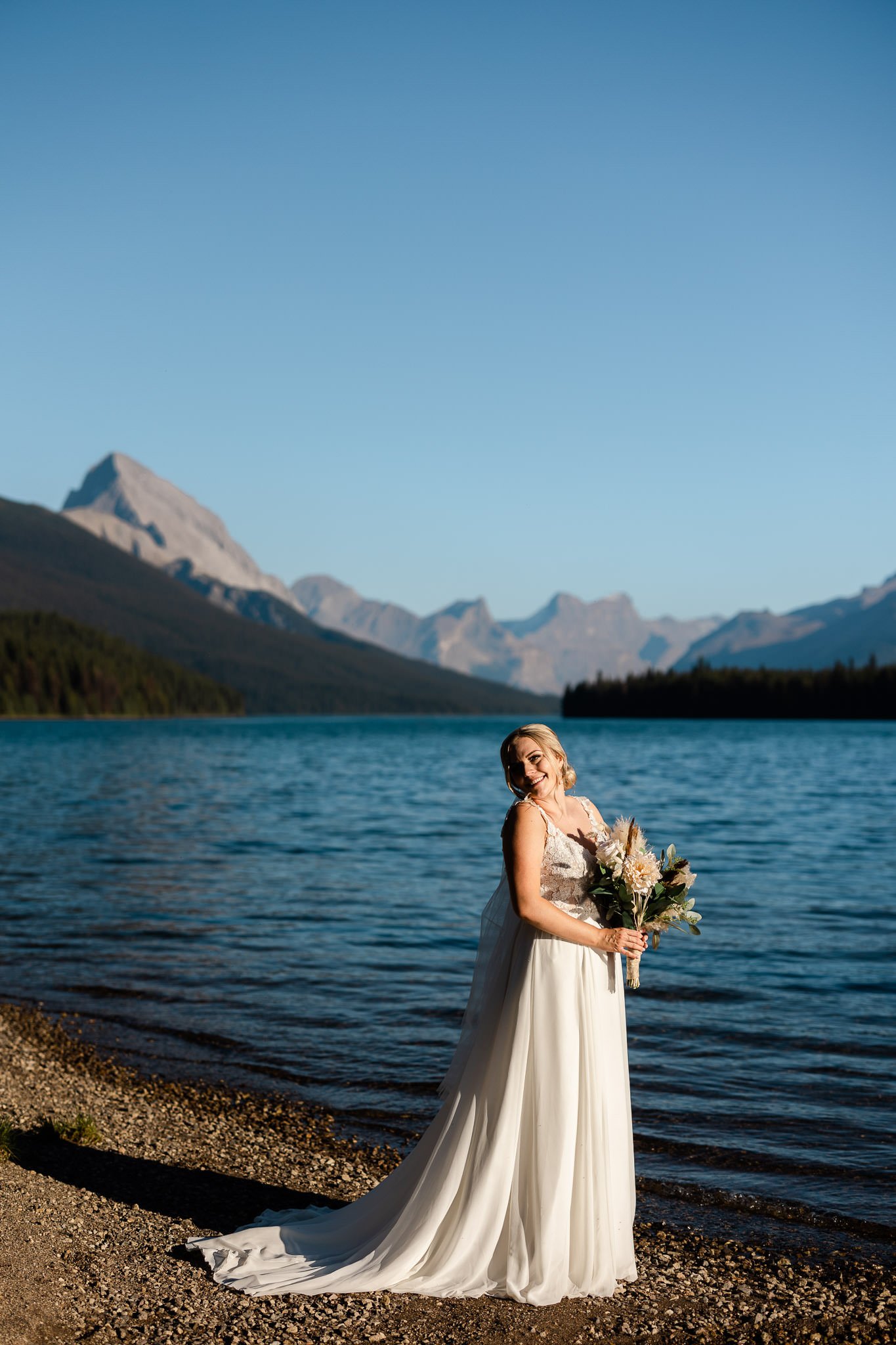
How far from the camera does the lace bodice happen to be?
5793 millimetres

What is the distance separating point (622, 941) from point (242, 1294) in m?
2.73

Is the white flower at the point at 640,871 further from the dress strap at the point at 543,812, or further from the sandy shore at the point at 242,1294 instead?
the sandy shore at the point at 242,1294

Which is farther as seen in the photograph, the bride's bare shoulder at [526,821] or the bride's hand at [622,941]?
the bride's hand at [622,941]

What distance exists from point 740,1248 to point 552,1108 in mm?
2283

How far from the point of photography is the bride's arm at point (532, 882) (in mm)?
5621

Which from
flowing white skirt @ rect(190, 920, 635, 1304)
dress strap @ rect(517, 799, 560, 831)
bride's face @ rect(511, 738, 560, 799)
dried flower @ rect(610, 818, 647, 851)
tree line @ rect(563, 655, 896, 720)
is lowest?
flowing white skirt @ rect(190, 920, 635, 1304)

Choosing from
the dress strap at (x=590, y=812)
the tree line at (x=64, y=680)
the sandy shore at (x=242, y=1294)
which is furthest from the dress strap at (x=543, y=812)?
the tree line at (x=64, y=680)

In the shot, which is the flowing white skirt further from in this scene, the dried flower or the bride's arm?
the dried flower

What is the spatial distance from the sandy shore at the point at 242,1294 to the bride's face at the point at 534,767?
2678 mm

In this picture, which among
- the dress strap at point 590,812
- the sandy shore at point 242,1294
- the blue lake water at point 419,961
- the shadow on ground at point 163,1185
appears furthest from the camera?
the blue lake water at point 419,961

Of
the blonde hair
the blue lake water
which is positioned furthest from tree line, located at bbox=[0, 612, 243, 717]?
the blonde hair

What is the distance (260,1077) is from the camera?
34.9ft

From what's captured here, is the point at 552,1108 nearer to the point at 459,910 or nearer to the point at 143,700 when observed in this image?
the point at 459,910

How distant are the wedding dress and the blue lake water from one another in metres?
2.77
